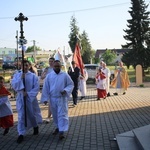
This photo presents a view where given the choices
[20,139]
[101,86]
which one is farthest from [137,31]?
[20,139]

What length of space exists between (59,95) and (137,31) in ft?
125

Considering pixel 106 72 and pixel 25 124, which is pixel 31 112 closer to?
pixel 25 124

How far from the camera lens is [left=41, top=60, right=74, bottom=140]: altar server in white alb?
7000mm

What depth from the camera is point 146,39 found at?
42.9 meters

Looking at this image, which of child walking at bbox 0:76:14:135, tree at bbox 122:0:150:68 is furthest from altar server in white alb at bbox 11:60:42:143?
tree at bbox 122:0:150:68

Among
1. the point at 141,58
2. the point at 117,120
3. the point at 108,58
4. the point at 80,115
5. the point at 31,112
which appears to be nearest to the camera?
the point at 31,112

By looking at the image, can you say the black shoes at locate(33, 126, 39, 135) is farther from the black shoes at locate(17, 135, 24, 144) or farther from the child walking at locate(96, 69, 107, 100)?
the child walking at locate(96, 69, 107, 100)

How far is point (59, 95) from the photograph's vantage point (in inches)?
281

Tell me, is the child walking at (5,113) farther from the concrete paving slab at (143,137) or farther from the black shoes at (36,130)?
the concrete paving slab at (143,137)

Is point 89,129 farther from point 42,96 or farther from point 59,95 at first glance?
point 42,96

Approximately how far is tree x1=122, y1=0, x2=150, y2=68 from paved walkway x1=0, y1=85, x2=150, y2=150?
31.4 meters

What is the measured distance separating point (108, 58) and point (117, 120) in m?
82.1

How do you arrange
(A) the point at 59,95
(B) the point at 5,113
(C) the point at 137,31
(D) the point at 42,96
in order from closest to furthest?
(A) the point at 59,95 < (D) the point at 42,96 < (B) the point at 5,113 < (C) the point at 137,31

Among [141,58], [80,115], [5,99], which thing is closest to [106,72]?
[80,115]
